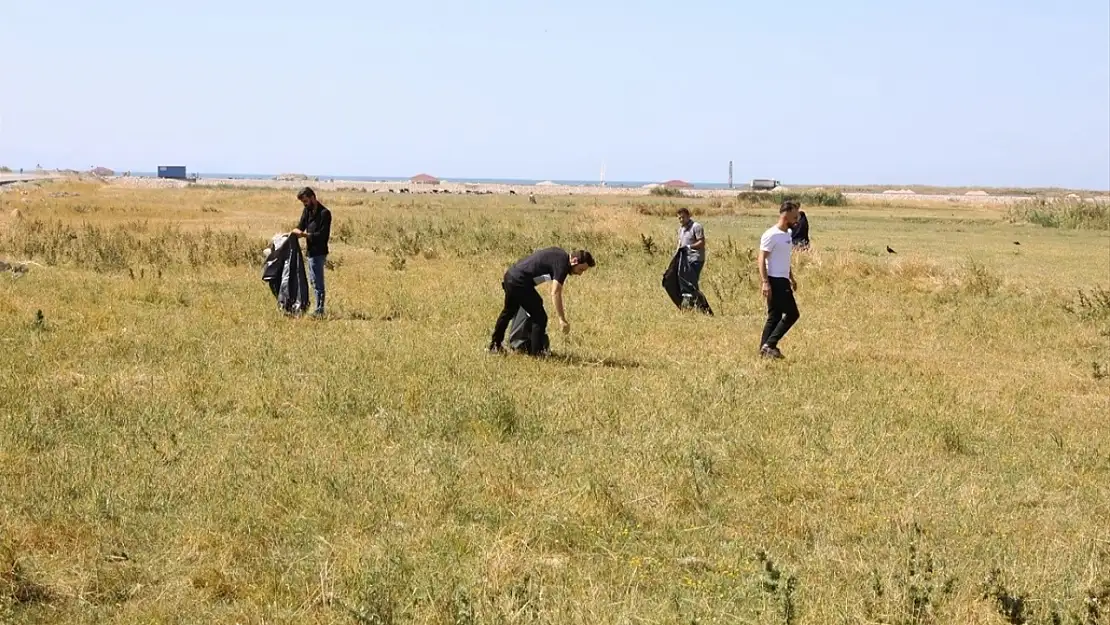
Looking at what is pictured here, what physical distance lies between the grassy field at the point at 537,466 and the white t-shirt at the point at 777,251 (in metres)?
1.06

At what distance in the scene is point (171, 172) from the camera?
144 metres

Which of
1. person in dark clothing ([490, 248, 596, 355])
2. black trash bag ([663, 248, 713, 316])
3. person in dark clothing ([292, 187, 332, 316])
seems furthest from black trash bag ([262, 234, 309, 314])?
black trash bag ([663, 248, 713, 316])

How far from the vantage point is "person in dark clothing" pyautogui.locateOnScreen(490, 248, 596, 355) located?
10.1m

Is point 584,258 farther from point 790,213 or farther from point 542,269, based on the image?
point 790,213

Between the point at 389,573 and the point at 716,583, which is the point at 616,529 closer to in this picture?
the point at 716,583

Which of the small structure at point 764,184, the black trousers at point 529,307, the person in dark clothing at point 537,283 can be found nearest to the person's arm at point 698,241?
the person in dark clothing at point 537,283

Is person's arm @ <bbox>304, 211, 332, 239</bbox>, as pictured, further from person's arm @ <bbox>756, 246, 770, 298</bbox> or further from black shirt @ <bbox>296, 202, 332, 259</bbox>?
person's arm @ <bbox>756, 246, 770, 298</bbox>

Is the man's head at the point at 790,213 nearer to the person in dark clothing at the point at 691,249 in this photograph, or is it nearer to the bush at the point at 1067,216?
the person in dark clothing at the point at 691,249

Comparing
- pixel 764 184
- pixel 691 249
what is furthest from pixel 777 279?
pixel 764 184

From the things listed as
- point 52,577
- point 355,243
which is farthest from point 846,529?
point 355,243

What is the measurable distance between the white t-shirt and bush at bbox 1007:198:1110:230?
1373 inches

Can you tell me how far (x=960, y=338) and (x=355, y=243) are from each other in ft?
52.6

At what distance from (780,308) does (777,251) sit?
0.65m

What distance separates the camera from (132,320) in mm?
11953
